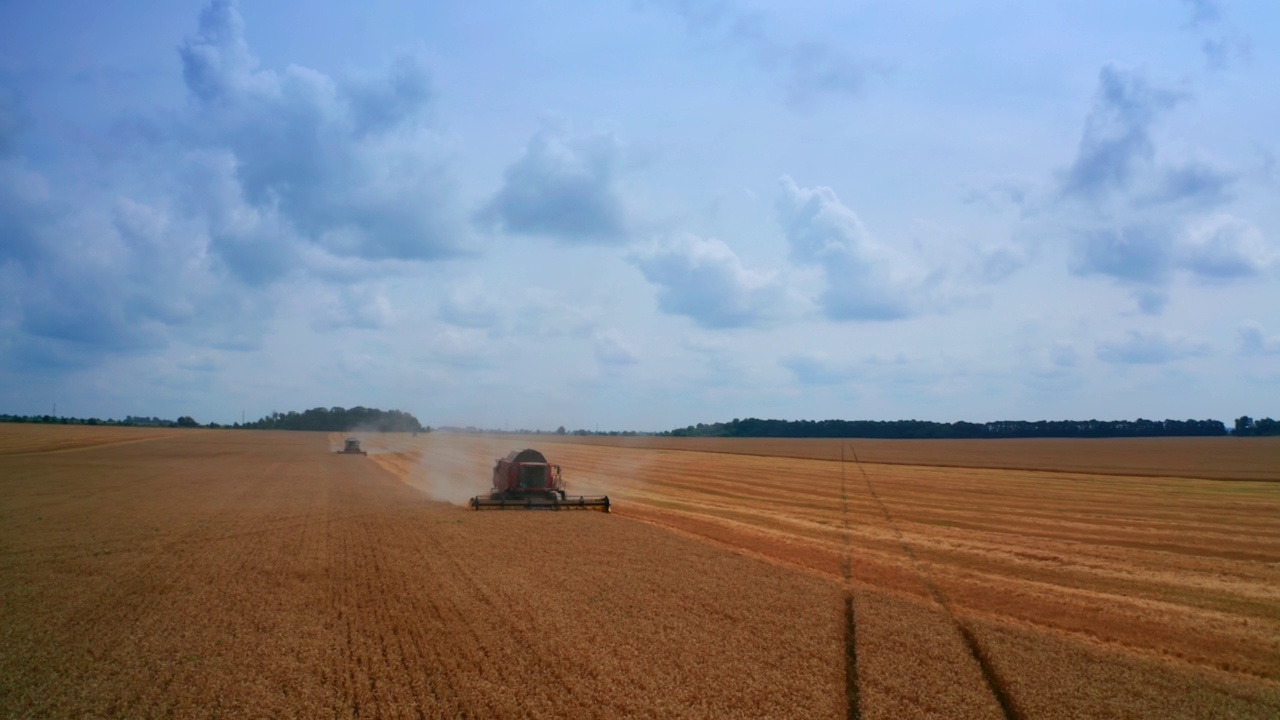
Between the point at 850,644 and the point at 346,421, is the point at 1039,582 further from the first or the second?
the point at 346,421

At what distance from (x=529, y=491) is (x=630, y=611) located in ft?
54.0

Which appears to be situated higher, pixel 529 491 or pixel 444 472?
pixel 529 491

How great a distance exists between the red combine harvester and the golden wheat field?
1.17 meters

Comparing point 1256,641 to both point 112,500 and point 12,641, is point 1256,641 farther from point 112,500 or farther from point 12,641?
point 112,500

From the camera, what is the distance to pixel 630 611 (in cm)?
1237

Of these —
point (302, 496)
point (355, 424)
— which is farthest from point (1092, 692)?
point (355, 424)

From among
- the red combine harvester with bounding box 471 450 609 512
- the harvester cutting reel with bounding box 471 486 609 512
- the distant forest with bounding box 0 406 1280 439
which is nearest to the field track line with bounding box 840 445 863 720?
the harvester cutting reel with bounding box 471 486 609 512

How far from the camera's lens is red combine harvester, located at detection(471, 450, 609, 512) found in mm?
27141

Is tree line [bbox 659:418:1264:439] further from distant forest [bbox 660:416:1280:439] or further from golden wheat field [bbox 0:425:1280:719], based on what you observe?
golden wheat field [bbox 0:425:1280:719]

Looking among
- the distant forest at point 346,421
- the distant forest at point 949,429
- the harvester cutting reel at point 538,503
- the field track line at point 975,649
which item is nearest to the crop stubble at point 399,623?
the field track line at point 975,649

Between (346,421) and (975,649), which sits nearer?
(975,649)

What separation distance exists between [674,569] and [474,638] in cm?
616

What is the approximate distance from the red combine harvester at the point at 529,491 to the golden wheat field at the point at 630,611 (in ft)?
3.84

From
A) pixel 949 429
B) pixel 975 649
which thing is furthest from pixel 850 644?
pixel 949 429
